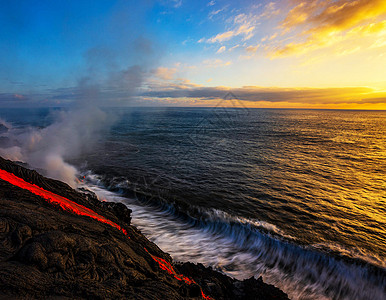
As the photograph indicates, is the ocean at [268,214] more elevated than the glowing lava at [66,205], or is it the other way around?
the glowing lava at [66,205]

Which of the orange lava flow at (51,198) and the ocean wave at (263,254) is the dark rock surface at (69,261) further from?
the ocean wave at (263,254)

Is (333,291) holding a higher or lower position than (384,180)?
lower

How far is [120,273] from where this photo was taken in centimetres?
518

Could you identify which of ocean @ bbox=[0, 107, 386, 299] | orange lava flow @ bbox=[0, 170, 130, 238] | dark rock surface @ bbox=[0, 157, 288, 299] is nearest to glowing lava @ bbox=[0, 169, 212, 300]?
orange lava flow @ bbox=[0, 170, 130, 238]

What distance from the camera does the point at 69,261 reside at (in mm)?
4582

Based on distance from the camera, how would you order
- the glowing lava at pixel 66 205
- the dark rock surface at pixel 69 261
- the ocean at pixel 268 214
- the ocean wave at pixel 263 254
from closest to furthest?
the dark rock surface at pixel 69 261 < the glowing lava at pixel 66 205 < the ocean wave at pixel 263 254 < the ocean at pixel 268 214

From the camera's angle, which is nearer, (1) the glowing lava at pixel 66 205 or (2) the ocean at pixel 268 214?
(1) the glowing lava at pixel 66 205

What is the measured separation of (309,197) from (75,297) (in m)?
19.4

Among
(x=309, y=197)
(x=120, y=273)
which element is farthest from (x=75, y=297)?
(x=309, y=197)

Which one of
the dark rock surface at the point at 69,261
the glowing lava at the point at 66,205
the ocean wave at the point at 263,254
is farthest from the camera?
the ocean wave at the point at 263,254

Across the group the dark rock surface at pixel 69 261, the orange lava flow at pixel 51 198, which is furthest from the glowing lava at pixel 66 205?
the dark rock surface at pixel 69 261

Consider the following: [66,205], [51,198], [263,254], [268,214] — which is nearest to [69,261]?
[66,205]

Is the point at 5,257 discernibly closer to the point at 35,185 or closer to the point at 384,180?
the point at 35,185

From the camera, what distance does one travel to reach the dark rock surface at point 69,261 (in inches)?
152
